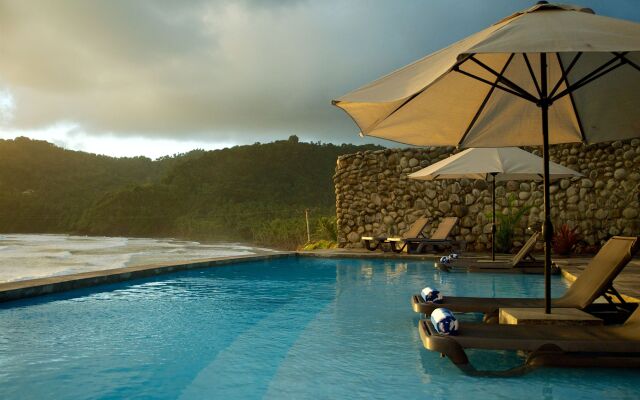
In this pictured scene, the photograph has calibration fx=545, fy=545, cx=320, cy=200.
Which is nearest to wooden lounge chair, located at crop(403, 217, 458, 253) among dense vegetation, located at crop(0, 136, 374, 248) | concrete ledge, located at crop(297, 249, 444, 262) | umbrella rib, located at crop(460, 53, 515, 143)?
concrete ledge, located at crop(297, 249, 444, 262)

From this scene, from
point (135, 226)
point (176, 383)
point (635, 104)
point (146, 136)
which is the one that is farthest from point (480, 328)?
point (135, 226)

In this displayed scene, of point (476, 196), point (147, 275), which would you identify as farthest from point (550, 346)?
point (476, 196)

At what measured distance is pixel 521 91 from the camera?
13.5ft

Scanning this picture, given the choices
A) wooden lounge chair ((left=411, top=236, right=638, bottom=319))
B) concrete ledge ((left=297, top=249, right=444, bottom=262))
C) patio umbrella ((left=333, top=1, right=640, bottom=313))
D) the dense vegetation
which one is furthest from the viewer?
the dense vegetation

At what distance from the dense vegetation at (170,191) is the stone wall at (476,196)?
27.3m

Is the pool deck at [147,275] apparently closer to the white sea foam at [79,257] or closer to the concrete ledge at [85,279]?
the concrete ledge at [85,279]

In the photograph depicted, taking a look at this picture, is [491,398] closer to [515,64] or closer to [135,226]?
[515,64]

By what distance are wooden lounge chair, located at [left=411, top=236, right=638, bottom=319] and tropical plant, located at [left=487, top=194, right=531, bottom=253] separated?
8.11 meters

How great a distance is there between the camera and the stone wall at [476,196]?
12.6m

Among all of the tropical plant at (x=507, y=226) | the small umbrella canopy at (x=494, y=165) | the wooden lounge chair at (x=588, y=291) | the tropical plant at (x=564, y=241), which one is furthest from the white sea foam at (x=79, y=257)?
the wooden lounge chair at (x=588, y=291)

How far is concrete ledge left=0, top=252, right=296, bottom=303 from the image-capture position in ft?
22.8

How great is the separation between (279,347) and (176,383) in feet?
Answer: 3.74

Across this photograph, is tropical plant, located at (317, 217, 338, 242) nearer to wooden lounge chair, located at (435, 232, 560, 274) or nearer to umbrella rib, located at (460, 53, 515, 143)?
wooden lounge chair, located at (435, 232, 560, 274)

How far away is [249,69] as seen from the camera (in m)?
16.1
